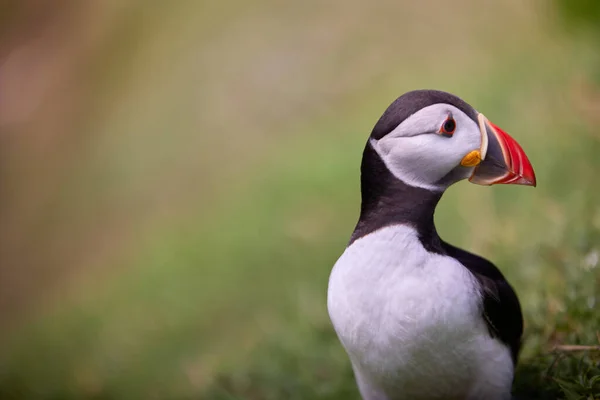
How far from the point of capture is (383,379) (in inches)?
71.0

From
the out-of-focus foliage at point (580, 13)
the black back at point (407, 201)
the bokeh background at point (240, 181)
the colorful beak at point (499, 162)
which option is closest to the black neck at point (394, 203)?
the black back at point (407, 201)

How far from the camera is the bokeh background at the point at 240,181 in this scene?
2.93 metres

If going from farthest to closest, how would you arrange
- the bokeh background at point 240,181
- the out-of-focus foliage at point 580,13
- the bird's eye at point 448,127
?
1. the out-of-focus foliage at point 580,13
2. the bokeh background at point 240,181
3. the bird's eye at point 448,127

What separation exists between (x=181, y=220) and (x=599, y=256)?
2834 millimetres

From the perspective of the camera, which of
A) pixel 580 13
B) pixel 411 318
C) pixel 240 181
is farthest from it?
pixel 240 181

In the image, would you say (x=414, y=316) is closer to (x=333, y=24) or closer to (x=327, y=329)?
(x=327, y=329)

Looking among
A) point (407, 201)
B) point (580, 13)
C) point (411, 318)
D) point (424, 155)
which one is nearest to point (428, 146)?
point (424, 155)

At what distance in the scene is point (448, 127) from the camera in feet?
5.58

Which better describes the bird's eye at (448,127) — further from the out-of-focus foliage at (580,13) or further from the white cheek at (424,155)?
the out-of-focus foliage at (580,13)

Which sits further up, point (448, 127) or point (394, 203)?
point (448, 127)

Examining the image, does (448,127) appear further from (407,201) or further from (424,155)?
(407,201)

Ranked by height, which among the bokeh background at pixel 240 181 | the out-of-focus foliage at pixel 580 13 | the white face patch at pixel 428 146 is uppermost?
the out-of-focus foliage at pixel 580 13

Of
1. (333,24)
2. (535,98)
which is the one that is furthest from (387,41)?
(535,98)

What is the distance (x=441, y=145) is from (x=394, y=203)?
0.17 meters
